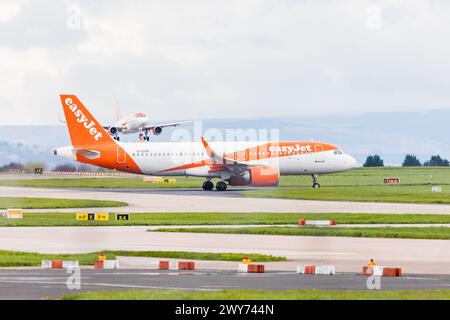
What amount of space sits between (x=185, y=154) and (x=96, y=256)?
65.4 metres

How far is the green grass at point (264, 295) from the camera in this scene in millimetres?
26500

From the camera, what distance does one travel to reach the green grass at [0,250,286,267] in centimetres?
3782

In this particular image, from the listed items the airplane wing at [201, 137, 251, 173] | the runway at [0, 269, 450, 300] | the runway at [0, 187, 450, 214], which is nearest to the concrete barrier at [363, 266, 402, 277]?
the runway at [0, 269, 450, 300]

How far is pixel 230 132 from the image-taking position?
12925 cm

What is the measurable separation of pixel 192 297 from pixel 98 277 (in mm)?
6756

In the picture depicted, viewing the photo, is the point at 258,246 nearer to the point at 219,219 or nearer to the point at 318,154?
the point at 219,219

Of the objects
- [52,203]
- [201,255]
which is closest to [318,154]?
[52,203]

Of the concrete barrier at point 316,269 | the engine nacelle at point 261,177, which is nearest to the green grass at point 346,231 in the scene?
the concrete barrier at point 316,269

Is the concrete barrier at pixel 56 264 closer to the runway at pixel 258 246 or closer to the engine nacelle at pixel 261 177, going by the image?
the runway at pixel 258 246

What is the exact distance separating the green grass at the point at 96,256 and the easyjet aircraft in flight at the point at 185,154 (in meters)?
61.0

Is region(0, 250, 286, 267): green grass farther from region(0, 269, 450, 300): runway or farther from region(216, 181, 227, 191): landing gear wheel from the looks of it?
region(216, 181, 227, 191): landing gear wheel

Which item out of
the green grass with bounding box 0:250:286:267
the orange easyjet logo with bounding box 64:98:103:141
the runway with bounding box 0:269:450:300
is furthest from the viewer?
the orange easyjet logo with bounding box 64:98:103:141

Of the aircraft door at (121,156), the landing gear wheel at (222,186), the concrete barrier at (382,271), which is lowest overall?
Answer: the concrete barrier at (382,271)

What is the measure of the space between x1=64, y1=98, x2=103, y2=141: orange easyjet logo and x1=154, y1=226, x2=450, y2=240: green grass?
2020 inches
